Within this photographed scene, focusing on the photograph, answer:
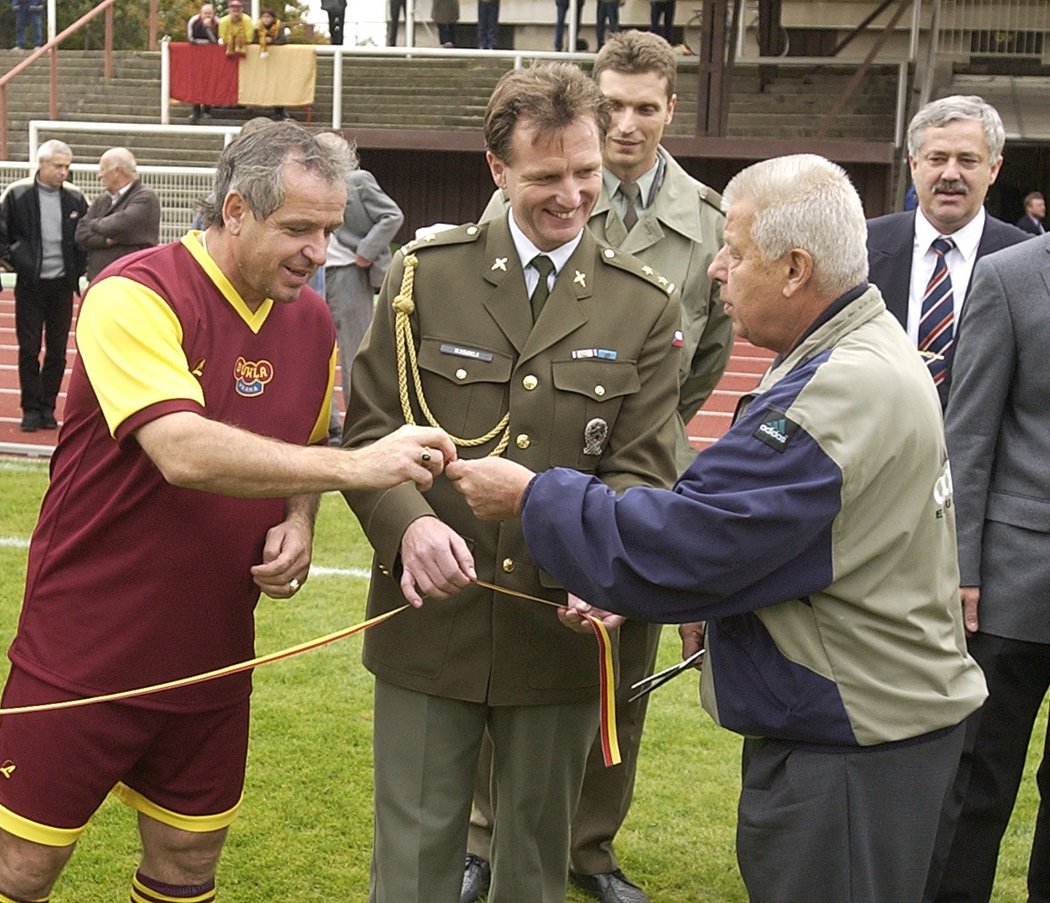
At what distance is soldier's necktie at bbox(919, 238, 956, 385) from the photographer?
454 cm

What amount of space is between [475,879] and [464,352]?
1929 mm

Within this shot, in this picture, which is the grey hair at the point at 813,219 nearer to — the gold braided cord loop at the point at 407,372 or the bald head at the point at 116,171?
the gold braided cord loop at the point at 407,372

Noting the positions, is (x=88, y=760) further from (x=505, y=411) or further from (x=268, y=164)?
(x=268, y=164)

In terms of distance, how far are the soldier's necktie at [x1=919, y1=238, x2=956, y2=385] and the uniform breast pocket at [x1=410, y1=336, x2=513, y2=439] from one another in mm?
1669

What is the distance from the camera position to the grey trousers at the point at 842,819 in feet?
9.36

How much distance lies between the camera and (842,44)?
22.7 metres

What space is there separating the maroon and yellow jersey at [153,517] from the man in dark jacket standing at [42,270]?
8.90m

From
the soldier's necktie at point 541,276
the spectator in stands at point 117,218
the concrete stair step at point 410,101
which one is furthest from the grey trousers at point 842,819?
the concrete stair step at point 410,101

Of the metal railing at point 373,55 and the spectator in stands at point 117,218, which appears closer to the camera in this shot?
the spectator in stands at point 117,218

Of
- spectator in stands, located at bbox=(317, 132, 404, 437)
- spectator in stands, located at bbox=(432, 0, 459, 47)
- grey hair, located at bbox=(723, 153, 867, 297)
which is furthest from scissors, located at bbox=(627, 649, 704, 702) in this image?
spectator in stands, located at bbox=(432, 0, 459, 47)

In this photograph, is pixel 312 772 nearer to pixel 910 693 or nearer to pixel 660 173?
pixel 660 173

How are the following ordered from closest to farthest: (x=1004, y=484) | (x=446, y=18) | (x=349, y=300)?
(x=1004, y=484)
(x=349, y=300)
(x=446, y=18)

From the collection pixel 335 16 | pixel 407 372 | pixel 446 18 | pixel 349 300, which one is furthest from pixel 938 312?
pixel 446 18

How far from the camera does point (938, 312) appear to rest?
180 inches
